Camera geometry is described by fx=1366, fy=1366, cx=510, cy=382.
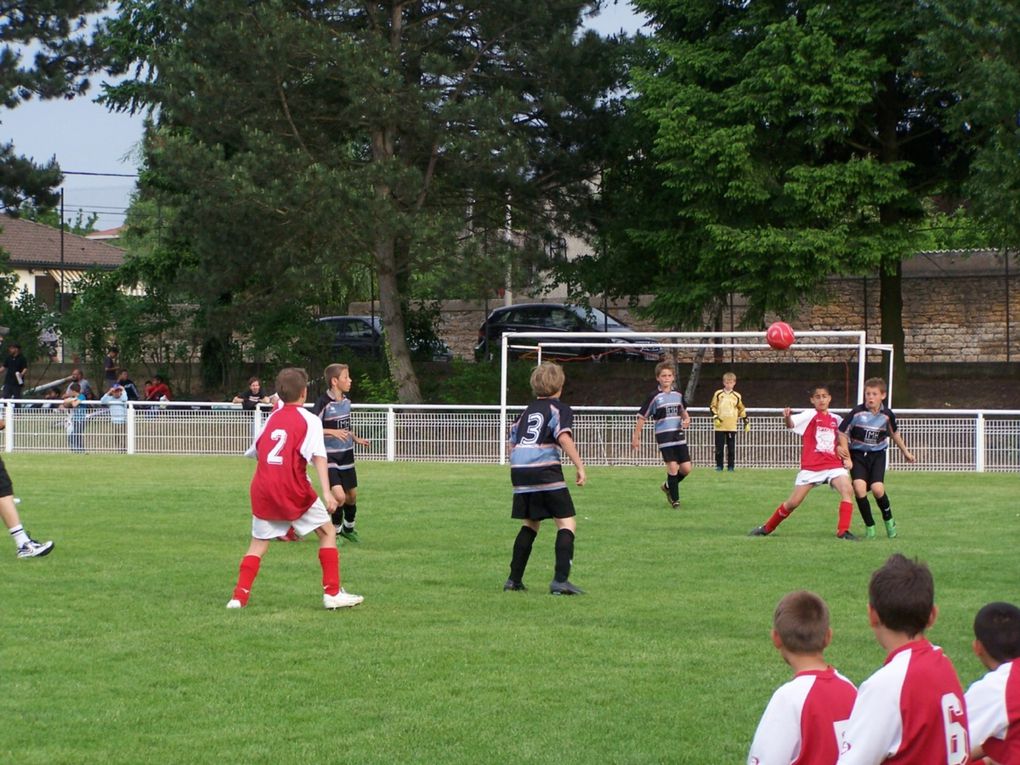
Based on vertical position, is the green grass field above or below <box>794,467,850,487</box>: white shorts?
below

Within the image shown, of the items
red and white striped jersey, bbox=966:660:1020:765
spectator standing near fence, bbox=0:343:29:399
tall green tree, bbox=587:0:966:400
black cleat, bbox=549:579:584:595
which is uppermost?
tall green tree, bbox=587:0:966:400

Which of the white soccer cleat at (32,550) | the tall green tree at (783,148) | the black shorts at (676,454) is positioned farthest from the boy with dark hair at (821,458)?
the tall green tree at (783,148)

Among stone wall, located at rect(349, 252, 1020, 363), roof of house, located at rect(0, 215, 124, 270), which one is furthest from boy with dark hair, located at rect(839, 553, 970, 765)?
roof of house, located at rect(0, 215, 124, 270)

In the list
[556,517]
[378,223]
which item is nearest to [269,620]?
[556,517]

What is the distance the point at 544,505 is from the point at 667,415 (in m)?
8.43

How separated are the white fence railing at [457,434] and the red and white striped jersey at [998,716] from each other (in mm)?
18894

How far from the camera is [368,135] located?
31.7m

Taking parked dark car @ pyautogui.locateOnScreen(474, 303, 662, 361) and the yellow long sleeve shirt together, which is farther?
parked dark car @ pyautogui.locateOnScreen(474, 303, 662, 361)

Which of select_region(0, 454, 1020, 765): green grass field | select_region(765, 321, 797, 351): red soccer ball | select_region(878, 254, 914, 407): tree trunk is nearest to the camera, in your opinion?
select_region(0, 454, 1020, 765): green grass field

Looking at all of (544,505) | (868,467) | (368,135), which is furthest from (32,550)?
(368,135)

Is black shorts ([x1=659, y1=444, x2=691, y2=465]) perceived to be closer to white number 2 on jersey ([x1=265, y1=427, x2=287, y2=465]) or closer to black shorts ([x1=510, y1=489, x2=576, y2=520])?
black shorts ([x1=510, y1=489, x2=576, y2=520])

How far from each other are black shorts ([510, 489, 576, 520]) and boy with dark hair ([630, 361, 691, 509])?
7203 millimetres

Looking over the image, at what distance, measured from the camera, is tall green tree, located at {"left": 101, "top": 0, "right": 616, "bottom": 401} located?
28828 millimetres

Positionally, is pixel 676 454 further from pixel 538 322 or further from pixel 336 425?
pixel 538 322
